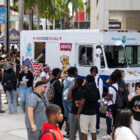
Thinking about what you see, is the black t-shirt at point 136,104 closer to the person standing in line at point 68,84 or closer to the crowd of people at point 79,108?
the crowd of people at point 79,108

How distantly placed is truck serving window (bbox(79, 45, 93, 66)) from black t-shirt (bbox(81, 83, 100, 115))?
441cm

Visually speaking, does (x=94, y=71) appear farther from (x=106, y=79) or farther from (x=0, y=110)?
(x=0, y=110)

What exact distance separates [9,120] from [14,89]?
1.13 m

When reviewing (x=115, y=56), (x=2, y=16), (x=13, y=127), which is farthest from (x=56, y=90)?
(x=2, y=16)

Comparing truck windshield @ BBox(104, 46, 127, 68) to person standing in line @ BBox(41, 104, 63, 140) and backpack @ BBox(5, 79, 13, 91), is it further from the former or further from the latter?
person standing in line @ BBox(41, 104, 63, 140)

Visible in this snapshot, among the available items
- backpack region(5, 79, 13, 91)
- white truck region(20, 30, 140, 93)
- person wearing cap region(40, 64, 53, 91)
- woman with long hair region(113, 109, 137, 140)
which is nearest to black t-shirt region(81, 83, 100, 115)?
woman with long hair region(113, 109, 137, 140)

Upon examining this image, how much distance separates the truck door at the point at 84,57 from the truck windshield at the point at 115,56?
51 cm

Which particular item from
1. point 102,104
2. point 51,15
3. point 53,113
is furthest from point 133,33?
point 51,15

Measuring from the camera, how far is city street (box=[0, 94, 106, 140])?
10.3 m

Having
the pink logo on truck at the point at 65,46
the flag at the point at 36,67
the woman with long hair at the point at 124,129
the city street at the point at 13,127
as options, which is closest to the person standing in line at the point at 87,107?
the city street at the point at 13,127

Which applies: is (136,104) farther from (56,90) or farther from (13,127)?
(13,127)

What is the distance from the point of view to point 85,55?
508 inches

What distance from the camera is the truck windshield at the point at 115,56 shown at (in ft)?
41.3

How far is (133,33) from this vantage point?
1319 cm
